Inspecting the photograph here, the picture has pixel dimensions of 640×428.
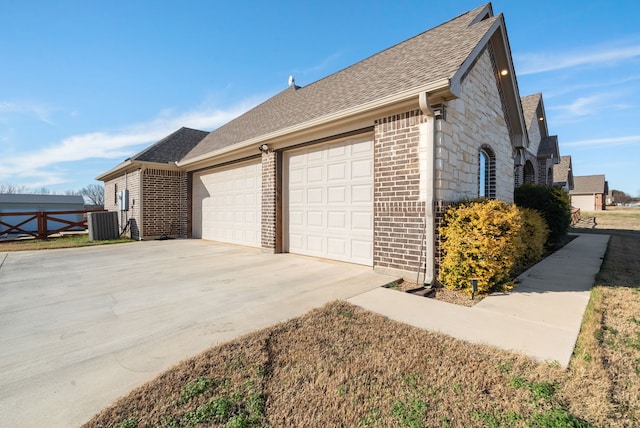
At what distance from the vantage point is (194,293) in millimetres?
4344

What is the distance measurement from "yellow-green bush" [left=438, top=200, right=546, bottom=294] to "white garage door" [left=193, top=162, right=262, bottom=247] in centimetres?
597

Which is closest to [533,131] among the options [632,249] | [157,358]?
[632,249]

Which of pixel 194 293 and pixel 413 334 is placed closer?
pixel 413 334

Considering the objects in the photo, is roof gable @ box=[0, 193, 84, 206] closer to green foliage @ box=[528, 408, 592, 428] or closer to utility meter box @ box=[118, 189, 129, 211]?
A: utility meter box @ box=[118, 189, 129, 211]

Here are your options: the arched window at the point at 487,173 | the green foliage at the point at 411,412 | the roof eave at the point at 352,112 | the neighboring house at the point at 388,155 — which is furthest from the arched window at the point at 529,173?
the green foliage at the point at 411,412

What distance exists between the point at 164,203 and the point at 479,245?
12214 mm

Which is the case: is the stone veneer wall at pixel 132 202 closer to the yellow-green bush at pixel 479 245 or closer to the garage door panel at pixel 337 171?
the garage door panel at pixel 337 171

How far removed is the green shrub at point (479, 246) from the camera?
4.29 metres

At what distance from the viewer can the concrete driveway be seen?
2.05 metres

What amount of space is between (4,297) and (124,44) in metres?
6.71

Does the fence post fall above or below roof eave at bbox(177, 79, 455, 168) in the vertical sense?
below

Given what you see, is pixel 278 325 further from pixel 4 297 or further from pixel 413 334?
pixel 4 297

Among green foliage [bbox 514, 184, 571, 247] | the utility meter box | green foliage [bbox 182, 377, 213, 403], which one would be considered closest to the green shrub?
green foliage [bbox 182, 377, 213, 403]

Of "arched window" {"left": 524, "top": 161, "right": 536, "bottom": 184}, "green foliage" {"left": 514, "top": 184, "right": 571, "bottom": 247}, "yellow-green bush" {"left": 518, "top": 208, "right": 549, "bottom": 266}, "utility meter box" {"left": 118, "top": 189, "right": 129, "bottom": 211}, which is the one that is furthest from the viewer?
"arched window" {"left": 524, "top": 161, "right": 536, "bottom": 184}
